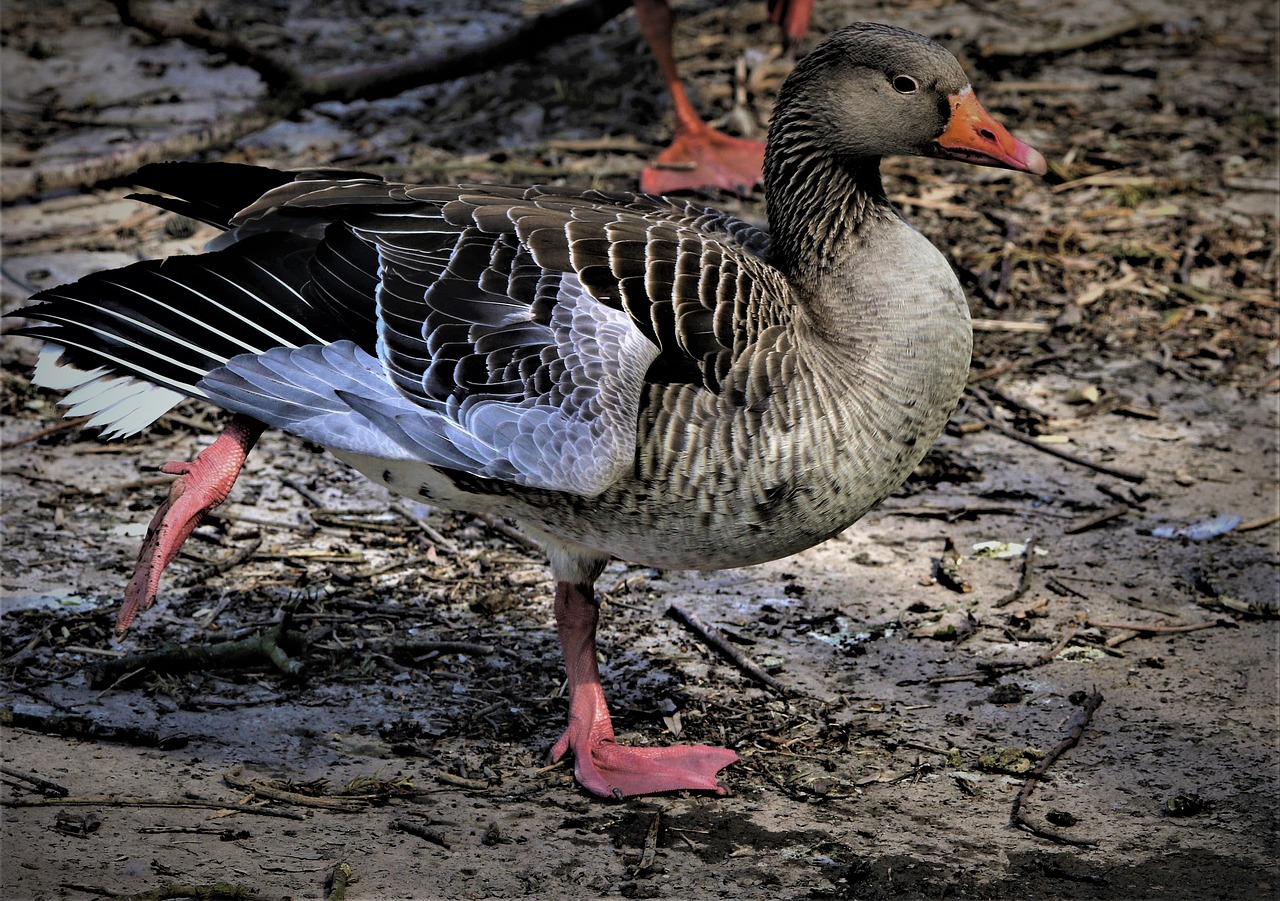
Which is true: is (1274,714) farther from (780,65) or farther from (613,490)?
(780,65)

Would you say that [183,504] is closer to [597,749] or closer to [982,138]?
[597,749]

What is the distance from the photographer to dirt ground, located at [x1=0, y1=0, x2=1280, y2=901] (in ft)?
12.3

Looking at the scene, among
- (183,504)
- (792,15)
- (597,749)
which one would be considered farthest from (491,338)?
(792,15)

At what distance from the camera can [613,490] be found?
3900 millimetres

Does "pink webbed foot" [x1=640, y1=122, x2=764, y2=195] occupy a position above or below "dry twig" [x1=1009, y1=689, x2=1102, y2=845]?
above

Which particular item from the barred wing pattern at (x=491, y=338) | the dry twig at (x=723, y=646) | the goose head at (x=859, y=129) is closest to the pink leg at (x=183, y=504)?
the barred wing pattern at (x=491, y=338)

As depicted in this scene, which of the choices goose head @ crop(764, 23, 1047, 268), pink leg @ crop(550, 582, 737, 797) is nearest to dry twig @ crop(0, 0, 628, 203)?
goose head @ crop(764, 23, 1047, 268)

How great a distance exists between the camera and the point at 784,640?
16.2 ft

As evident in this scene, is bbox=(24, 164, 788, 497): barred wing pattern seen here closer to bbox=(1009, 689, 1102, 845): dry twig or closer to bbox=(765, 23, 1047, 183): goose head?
bbox=(765, 23, 1047, 183): goose head

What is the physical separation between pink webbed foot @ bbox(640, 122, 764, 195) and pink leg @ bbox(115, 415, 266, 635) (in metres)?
3.81

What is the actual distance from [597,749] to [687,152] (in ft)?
14.8

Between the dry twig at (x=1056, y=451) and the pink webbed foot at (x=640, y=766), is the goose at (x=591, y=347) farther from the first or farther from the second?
the dry twig at (x=1056, y=451)

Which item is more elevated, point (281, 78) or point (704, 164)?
point (281, 78)

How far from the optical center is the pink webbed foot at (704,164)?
761cm
